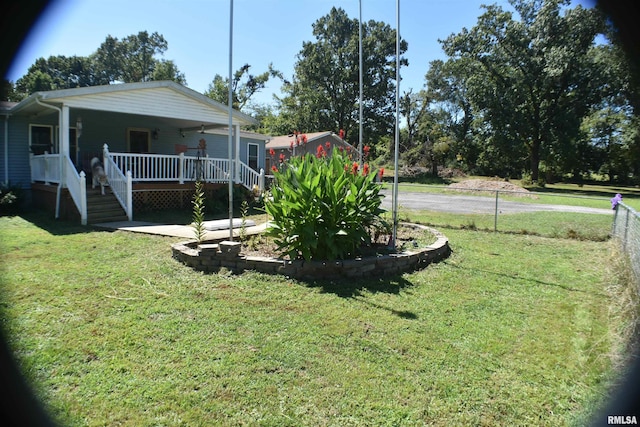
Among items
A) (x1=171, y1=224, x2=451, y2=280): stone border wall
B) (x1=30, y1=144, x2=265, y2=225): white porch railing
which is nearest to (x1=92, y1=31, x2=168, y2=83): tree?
(x1=30, y1=144, x2=265, y2=225): white porch railing

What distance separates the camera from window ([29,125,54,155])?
12.3 meters

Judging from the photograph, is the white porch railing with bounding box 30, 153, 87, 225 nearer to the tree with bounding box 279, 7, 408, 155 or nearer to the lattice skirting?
the lattice skirting

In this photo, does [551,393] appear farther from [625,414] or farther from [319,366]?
[319,366]

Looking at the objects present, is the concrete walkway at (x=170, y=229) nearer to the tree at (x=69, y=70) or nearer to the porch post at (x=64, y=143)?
the porch post at (x=64, y=143)

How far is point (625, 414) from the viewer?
234cm

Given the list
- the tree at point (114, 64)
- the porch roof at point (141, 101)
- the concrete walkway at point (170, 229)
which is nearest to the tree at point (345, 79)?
the tree at point (114, 64)

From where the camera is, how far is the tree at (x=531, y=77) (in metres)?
28.2

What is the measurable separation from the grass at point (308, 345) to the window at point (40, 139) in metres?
8.75

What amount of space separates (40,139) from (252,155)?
32.1 feet

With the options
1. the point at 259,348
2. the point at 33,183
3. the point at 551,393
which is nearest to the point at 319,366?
the point at 259,348

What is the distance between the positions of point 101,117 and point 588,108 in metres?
33.6

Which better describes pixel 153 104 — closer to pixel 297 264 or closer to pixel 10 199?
pixel 10 199

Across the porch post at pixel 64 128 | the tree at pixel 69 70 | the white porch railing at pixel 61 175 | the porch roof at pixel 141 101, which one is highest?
the tree at pixel 69 70

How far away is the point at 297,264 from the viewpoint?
193 inches
